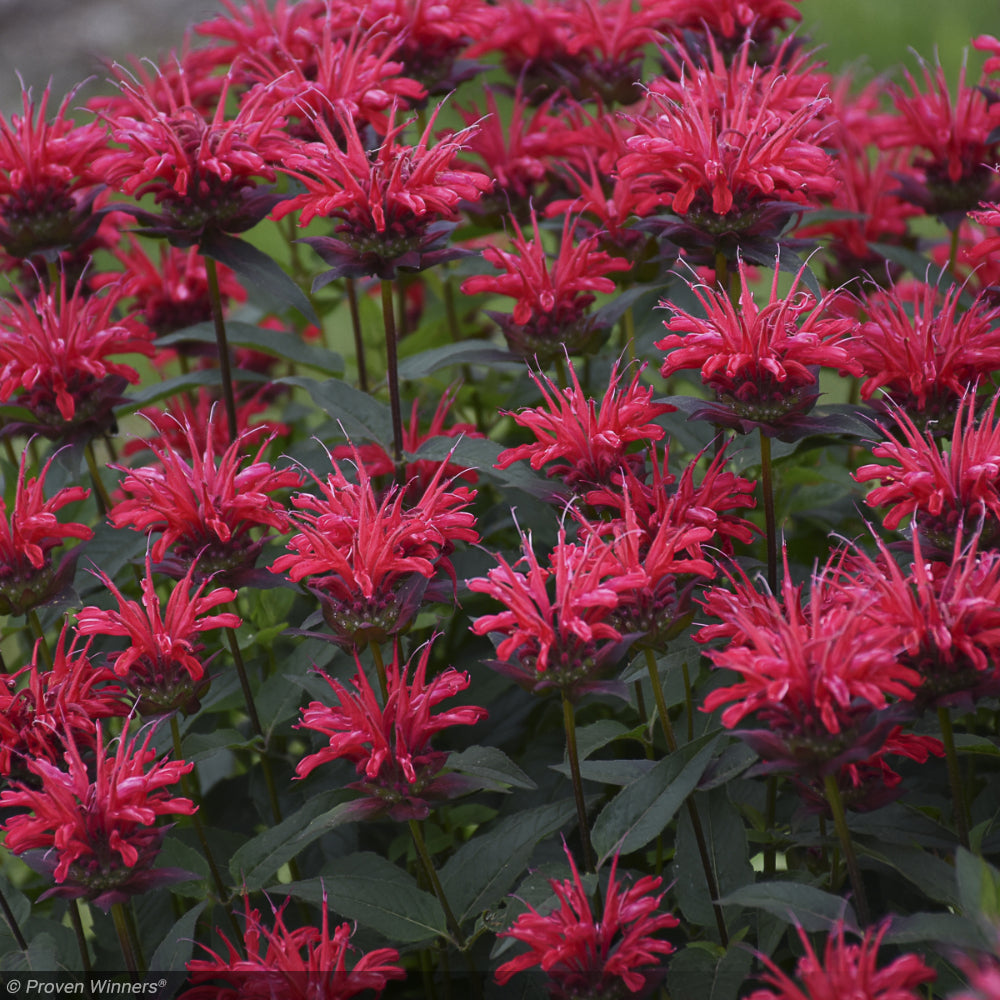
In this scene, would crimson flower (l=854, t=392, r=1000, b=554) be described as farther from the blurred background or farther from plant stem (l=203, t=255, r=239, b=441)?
the blurred background

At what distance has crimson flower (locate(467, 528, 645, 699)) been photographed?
1.01m

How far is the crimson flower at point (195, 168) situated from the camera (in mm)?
1371

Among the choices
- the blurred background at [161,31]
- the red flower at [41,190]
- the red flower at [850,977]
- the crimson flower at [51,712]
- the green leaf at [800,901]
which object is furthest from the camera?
the blurred background at [161,31]

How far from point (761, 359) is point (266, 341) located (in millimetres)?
753

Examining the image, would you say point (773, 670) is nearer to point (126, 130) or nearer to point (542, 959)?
point (542, 959)

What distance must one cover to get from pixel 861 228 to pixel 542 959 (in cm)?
134

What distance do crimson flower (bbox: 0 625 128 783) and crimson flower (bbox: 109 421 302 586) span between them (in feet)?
0.48

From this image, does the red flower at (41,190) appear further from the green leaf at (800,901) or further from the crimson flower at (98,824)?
the green leaf at (800,901)

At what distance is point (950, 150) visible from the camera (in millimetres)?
1663

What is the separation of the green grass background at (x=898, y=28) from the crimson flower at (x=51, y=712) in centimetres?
415

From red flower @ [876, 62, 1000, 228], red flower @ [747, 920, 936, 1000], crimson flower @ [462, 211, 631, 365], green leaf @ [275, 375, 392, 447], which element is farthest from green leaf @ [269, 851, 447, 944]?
red flower @ [876, 62, 1000, 228]

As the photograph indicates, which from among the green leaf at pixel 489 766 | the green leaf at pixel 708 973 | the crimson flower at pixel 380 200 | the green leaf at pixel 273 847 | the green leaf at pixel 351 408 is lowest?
the green leaf at pixel 708 973

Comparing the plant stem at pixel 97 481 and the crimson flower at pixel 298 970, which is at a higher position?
the plant stem at pixel 97 481

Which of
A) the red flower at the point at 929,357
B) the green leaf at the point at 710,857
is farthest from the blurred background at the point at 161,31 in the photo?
the green leaf at the point at 710,857
